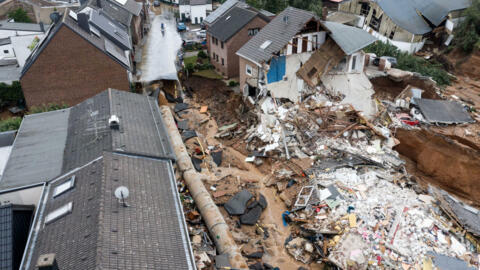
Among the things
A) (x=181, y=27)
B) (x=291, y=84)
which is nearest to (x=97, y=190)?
(x=291, y=84)

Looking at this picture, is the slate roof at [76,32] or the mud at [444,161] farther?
the slate roof at [76,32]

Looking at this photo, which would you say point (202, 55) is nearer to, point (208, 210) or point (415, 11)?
point (208, 210)

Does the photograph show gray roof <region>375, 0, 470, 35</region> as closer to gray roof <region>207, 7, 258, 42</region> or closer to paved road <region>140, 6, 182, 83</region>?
gray roof <region>207, 7, 258, 42</region>

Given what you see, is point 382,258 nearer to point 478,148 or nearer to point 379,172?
point 379,172

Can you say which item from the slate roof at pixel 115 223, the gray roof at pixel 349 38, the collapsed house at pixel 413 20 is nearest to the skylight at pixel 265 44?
the gray roof at pixel 349 38

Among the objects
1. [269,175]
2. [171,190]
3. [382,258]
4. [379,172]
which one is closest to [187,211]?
[171,190]

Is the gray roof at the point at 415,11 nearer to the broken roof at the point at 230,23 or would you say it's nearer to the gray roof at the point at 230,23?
the broken roof at the point at 230,23
